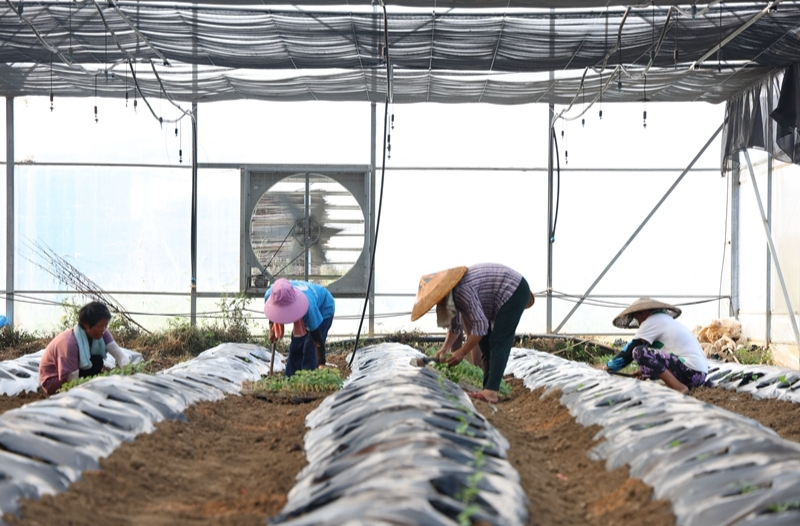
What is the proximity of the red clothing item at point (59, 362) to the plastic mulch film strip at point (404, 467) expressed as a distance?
2320mm

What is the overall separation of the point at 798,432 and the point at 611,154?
304 inches

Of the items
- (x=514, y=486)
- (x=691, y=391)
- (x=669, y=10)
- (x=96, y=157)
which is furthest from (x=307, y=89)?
(x=514, y=486)

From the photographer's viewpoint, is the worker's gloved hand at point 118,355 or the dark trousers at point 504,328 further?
the worker's gloved hand at point 118,355

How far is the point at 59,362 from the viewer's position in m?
6.16

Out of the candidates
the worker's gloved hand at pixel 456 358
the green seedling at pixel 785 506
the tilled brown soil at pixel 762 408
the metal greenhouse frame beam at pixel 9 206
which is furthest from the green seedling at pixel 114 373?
the metal greenhouse frame beam at pixel 9 206

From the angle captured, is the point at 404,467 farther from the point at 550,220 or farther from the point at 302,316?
the point at 550,220

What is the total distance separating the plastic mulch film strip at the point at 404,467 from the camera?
8.66ft

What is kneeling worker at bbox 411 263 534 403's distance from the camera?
18.5 feet

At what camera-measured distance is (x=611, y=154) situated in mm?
12406

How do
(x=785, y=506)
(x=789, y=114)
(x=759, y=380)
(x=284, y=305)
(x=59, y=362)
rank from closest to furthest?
1. (x=785, y=506)
2. (x=59, y=362)
3. (x=284, y=305)
4. (x=759, y=380)
5. (x=789, y=114)

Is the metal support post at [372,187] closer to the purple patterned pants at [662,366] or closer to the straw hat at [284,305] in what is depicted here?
the straw hat at [284,305]

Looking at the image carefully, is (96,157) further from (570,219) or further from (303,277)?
(570,219)

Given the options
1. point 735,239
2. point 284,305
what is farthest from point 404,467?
point 735,239

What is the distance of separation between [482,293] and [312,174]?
6.91 metres
